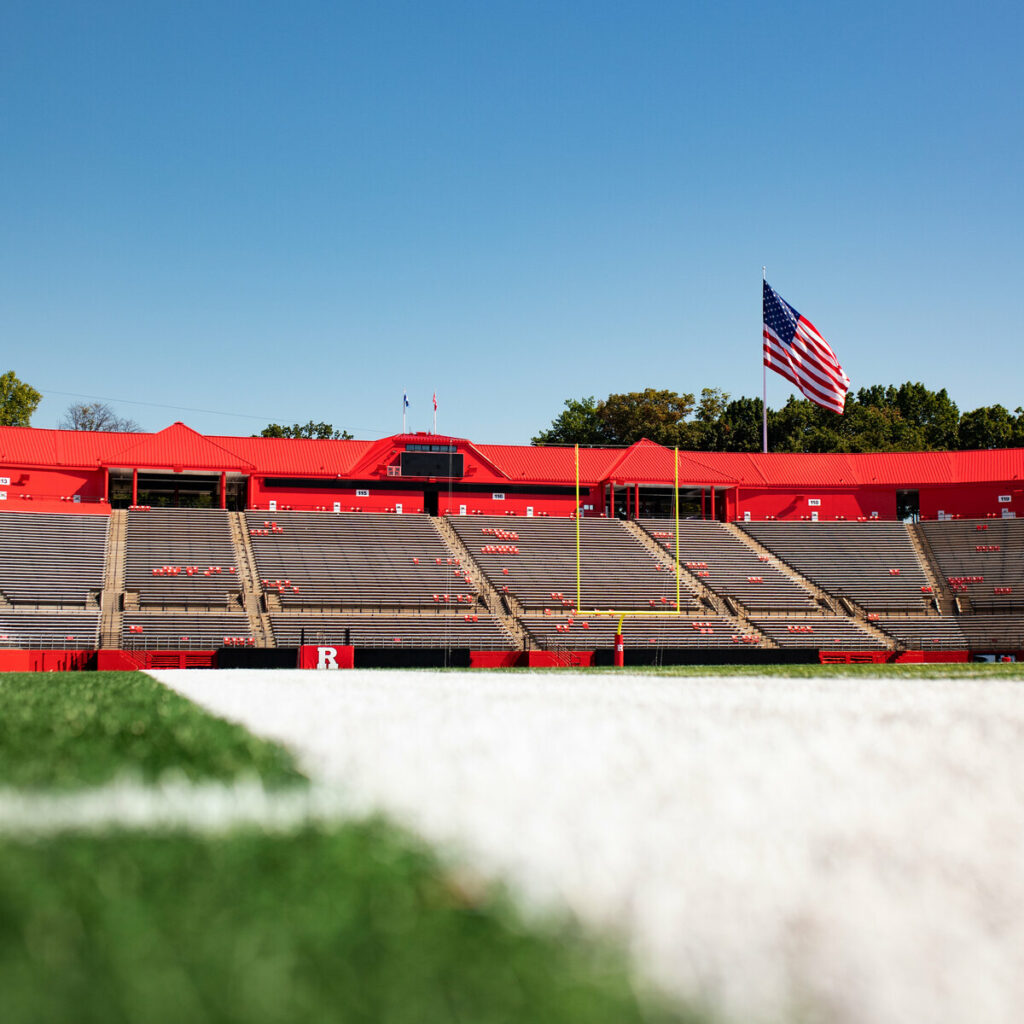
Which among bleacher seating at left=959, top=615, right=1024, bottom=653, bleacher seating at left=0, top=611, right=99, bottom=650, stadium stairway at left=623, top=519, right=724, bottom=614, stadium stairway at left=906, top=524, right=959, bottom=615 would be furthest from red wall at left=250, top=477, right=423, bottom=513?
bleacher seating at left=959, top=615, right=1024, bottom=653

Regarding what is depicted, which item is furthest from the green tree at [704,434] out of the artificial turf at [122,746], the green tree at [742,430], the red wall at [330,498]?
the artificial turf at [122,746]

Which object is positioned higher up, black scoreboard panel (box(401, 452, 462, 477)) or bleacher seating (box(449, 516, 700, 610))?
black scoreboard panel (box(401, 452, 462, 477))

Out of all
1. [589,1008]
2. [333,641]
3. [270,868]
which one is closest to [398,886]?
[270,868]

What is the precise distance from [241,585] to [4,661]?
10211 millimetres

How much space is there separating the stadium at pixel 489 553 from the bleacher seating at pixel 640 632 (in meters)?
0.13

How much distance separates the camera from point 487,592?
3859 cm

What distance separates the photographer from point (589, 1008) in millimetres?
1460

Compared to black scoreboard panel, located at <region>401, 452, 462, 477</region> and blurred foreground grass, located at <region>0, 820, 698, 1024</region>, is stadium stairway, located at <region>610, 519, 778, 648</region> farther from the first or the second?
Answer: blurred foreground grass, located at <region>0, 820, 698, 1024</region>

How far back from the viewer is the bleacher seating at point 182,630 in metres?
30.7

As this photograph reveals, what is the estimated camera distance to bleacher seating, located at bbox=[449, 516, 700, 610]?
126ft

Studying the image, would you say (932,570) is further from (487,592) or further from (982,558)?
(487,592)

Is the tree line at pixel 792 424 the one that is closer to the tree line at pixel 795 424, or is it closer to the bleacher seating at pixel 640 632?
the tree line at pixel 795 424

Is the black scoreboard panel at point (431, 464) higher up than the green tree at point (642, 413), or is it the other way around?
the green tree at point (642, 413)

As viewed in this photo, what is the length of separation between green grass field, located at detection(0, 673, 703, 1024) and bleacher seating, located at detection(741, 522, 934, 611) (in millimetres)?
41136
